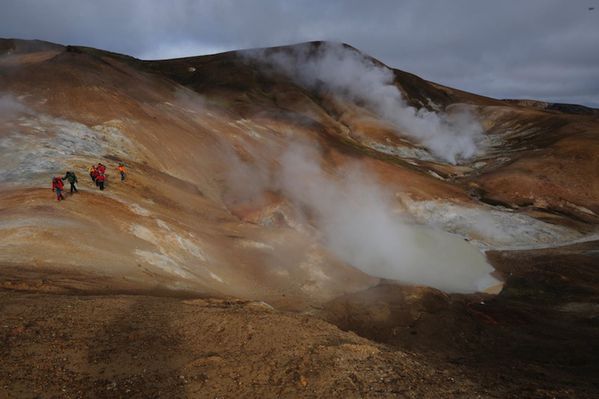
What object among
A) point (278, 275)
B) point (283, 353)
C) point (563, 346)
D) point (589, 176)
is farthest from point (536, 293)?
point (589, 176)

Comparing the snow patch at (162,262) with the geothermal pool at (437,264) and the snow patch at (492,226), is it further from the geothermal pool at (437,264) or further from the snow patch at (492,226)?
the snow patch at (492,226)

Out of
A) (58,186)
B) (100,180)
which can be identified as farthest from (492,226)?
(58,186)

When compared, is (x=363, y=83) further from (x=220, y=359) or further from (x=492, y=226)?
(x=220, y=359)

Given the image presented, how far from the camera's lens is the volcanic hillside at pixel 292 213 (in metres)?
14.5

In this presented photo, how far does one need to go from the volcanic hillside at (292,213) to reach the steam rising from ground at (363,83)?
8.08m

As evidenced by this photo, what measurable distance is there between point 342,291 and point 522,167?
117ft

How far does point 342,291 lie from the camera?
1909cm

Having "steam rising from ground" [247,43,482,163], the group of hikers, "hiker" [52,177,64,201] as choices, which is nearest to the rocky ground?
"hiker" [52,177,64,201]

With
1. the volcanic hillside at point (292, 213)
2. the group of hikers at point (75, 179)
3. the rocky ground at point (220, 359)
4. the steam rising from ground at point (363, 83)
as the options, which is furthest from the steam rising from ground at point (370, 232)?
the steam rising from ground at point (363, 83)

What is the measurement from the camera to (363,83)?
74.9 m

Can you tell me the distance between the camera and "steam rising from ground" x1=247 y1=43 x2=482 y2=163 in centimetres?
6881

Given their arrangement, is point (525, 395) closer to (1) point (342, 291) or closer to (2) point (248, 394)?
(2) point (248, 394)

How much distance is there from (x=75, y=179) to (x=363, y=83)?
64.6 m

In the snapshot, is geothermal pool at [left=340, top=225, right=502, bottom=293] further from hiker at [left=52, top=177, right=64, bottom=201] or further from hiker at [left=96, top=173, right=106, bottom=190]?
hiker at [left=52, top=177, right=64, bottom=201]
